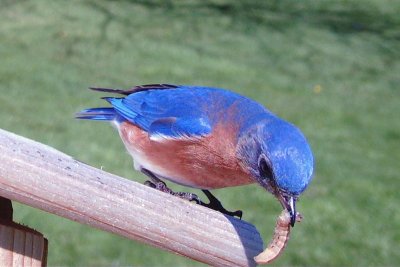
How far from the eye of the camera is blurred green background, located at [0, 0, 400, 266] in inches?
320

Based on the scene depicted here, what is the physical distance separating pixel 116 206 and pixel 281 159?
72 centimetres

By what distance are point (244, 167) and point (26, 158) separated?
4.23 feet

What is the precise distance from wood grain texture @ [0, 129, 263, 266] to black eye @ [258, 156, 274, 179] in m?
0.57

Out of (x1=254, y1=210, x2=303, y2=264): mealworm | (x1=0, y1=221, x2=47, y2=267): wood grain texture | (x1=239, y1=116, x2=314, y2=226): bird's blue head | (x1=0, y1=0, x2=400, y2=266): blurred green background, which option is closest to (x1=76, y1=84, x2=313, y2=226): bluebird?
(x1=239, y1=116, x2=314, y2=226): bird's blue head

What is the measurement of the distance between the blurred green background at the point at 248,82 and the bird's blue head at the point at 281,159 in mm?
4010

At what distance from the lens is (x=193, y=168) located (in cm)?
406

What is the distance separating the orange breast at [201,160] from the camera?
157 inches

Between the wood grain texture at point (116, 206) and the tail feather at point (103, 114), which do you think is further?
the tail feather at point (103, 114)

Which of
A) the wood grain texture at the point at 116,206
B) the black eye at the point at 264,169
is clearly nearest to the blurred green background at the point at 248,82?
the black eye at the point at 264,169

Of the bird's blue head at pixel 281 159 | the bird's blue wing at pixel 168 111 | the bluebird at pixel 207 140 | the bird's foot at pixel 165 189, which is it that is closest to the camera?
the bird's blue head at pixel 281 159

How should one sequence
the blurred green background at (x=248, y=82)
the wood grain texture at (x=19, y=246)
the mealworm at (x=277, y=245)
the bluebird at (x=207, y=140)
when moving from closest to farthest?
the mealworm at (x=277, y=245)
the wood grain texture at (x=19, y=246)
the bluebird at (x=207, y=140)
the blurred green background at (x=248, y=82)

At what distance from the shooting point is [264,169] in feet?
11.8

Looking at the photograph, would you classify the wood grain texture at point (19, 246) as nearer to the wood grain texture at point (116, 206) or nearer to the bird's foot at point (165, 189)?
the wood grain texture at point (116, 206)

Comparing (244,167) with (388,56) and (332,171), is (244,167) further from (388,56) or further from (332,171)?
(388,56)
